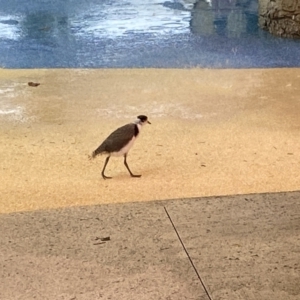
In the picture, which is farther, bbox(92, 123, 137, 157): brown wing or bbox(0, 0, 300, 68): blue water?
bbox(0, 0, 300, 68): blue water

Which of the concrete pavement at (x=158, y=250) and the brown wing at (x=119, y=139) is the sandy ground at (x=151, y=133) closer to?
the brown wing at (x=119, y=139)

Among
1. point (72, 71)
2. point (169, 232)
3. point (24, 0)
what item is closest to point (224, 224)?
point (169, 232)

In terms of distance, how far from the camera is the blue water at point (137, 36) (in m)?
5.15

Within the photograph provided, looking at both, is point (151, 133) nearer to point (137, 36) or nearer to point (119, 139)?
point (119, 139)

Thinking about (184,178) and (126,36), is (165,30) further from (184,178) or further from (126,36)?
(184,178)

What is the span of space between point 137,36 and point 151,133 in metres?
3.05

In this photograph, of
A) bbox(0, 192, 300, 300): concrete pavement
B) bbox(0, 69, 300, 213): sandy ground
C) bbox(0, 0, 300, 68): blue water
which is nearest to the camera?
bbox(0, 192, 300, 300): concrete pavement

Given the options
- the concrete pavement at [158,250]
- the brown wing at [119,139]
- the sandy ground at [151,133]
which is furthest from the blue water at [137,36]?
the concrete pavement at [158,250]

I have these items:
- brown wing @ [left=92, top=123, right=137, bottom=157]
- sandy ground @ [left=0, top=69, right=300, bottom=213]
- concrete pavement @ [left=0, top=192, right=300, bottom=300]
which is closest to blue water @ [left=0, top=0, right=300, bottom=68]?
sandy ground @ [left=0, top=69, right=300, bottom=213]

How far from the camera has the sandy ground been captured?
2580mm

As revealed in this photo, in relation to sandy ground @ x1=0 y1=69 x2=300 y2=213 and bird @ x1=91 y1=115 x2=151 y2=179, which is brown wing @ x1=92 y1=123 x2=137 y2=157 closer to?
bird @ x1=91 y1=115 x2=151 y2=179

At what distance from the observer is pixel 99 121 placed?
3527 mm

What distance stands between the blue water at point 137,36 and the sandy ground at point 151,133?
17.0 inches

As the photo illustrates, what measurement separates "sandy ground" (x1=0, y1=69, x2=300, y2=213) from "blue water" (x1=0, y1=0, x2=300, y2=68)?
43cm
